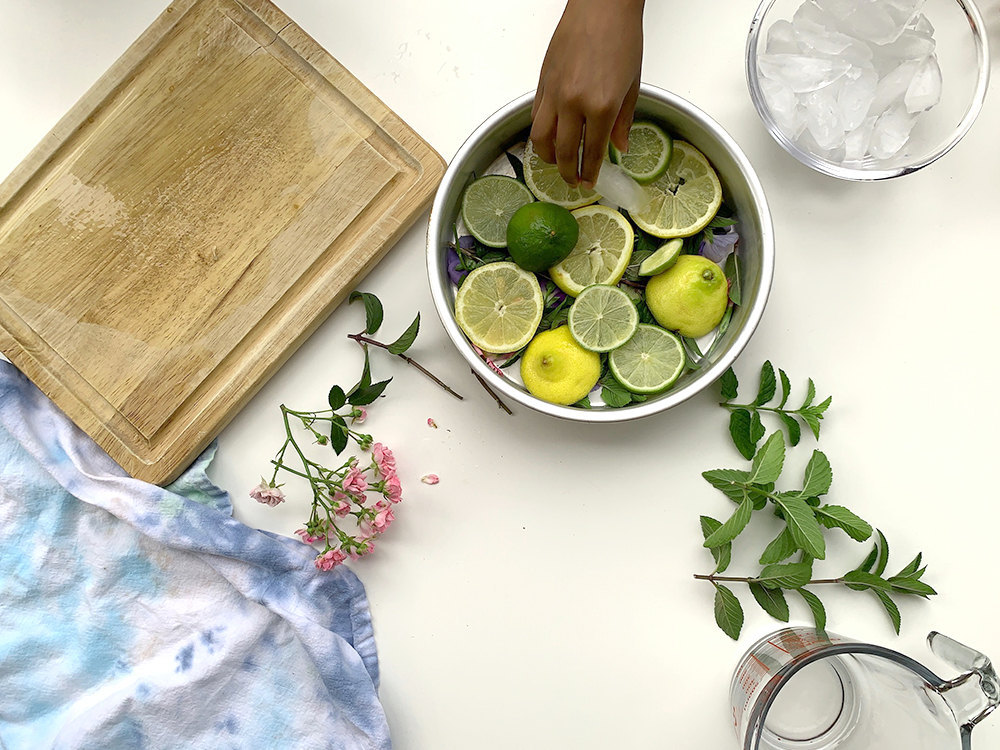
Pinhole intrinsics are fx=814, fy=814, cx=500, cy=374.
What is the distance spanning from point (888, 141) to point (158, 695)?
1.20 meters

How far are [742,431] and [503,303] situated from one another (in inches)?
14.1

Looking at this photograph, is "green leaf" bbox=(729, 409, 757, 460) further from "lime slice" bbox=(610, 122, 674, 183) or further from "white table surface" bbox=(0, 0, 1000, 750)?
"lime slice" bbox=(610, 122, 674, 183)

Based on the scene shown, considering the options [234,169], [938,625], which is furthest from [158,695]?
[938,625]

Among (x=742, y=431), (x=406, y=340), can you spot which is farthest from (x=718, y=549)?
(x=406, y=340)

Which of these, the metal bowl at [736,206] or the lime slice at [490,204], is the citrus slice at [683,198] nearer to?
the metal bowl at [736,206]

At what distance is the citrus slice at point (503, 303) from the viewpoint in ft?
3.41

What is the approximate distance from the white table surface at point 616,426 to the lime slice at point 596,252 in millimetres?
196

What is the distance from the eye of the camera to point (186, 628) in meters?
1.11

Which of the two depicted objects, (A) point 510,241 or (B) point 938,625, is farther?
(B) point 938,625

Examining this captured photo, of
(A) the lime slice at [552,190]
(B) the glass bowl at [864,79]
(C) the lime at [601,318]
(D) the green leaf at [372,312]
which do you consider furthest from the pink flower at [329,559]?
(B) the glass bowl at [864,79]

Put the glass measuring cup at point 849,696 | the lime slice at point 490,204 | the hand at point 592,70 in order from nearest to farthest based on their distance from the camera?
the hand at point 592,70
the glass measuring cup at point 849,696
the lime slice at point 490,204

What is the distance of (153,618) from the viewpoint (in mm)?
1111

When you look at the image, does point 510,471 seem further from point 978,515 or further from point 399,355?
point 978,515

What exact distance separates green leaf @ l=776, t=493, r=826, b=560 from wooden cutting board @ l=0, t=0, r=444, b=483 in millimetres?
622
